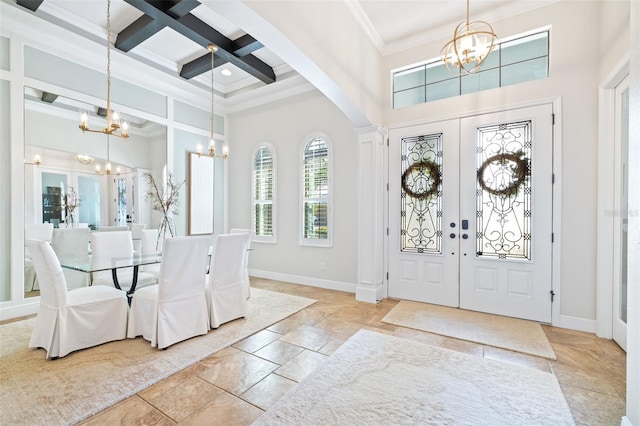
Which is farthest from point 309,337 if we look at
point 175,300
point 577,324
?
point 577,324

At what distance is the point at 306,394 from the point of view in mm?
1956

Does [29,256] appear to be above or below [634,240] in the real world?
below

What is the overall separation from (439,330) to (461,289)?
2.92 ft

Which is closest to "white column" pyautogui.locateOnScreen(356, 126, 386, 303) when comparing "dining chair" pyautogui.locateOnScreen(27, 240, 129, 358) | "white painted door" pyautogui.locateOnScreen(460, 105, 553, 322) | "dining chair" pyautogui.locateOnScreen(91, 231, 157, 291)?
"white painted door" pyautogui.locateOnScreen(460, 105, 553, 322)

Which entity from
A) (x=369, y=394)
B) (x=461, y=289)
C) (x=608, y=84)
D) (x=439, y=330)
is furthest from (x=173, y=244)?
(x=608, y=84)

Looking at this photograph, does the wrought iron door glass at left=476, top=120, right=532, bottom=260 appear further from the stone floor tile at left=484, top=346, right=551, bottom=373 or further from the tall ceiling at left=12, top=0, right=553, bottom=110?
the tall ceiling at left=12, top=0, right=553, bottom=110

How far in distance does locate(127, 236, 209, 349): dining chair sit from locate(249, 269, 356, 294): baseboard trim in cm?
224

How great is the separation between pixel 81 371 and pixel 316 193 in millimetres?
3624

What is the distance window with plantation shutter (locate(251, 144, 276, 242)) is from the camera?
5.44 meters

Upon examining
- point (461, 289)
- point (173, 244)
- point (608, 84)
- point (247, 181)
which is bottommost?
point (461, 289)

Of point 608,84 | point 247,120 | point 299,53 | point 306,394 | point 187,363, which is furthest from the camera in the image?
point 247,120

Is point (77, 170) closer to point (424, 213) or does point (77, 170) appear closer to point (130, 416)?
point (130, 416)

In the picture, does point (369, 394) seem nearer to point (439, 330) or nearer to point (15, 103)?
point (439, 330)

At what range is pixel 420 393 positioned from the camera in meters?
1.98
